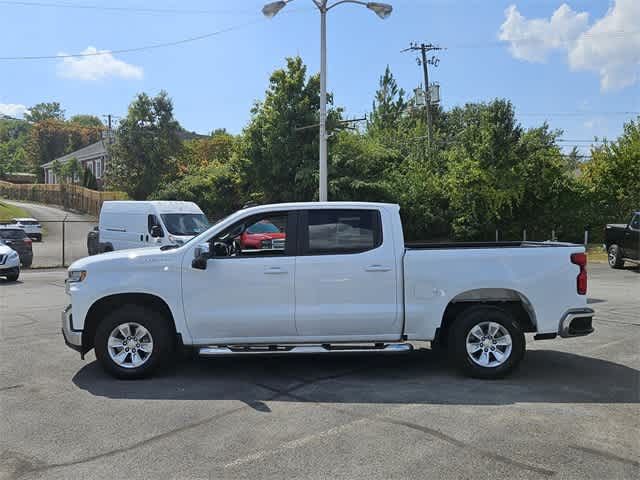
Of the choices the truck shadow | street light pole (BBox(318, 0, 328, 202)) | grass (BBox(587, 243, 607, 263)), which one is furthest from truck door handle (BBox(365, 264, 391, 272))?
grass (BBox(587, 243, 607, 263))

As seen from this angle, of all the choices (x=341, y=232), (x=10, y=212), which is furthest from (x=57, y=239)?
(x=341, y=232)

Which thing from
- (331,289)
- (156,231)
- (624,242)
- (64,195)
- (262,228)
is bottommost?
(331,289)

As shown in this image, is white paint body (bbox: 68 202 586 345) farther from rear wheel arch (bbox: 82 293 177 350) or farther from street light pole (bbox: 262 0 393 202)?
street light pole (bbox: 262 0 393 202)

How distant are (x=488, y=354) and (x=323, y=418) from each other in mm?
2210

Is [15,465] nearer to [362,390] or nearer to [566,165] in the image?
[362,390]

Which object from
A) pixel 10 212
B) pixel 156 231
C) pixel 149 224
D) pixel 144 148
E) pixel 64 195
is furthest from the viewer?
pixel 64 195

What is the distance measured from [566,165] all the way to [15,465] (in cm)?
3184

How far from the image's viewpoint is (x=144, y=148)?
45688 mm

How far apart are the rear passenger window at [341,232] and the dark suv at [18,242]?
55.7 ft

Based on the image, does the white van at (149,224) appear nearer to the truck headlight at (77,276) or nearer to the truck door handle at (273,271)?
the truck headlight at (77,276)

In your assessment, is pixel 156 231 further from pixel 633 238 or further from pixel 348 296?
pixel 633 238

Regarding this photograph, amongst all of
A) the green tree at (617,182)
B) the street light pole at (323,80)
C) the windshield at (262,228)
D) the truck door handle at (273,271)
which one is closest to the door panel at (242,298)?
the truck door handle at (273,271)

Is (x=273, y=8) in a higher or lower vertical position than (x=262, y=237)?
higher

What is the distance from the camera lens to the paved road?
82.0 feet
